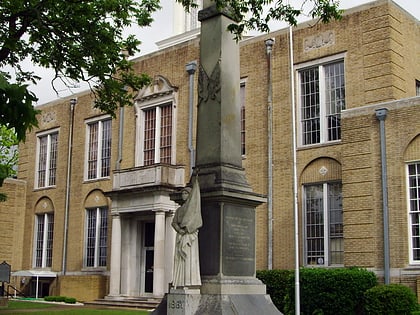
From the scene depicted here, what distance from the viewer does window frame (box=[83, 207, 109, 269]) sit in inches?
1336

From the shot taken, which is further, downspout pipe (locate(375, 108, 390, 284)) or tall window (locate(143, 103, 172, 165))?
tall window (locate(143, 103, 172, 165))

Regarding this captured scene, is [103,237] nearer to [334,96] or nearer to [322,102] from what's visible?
[322,102]

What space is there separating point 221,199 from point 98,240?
23654 millimetres

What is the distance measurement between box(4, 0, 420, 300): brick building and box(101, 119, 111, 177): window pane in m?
0.09

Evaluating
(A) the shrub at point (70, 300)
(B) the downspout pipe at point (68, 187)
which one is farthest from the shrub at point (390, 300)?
(B) the downspout pipe at point (68, 187)

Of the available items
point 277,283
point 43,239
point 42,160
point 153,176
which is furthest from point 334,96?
point 42,160

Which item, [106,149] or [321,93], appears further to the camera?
[106,149]

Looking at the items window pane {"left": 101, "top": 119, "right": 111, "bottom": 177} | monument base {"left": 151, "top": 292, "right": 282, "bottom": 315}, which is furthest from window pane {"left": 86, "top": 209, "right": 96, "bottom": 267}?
monument base {"left": 151, "top": 292, "right": 282, "bottom": 315}

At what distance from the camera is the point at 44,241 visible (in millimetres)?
38562

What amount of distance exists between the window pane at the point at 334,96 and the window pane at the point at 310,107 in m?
0.45

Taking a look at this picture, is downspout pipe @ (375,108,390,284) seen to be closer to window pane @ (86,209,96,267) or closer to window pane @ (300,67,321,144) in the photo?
window pane @ (300,67,321,144)

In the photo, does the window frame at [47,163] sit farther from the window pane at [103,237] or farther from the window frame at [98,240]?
the window pane at [103,237]

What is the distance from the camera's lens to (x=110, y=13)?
60.0 ft

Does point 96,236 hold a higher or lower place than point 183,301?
higher
